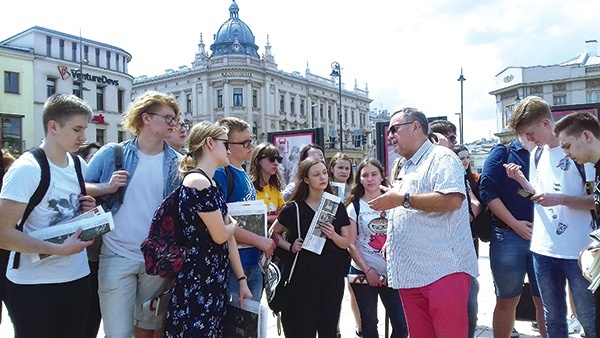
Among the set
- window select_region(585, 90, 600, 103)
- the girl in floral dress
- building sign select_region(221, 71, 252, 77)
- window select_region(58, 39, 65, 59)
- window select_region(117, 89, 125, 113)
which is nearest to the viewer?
the girl in floral dress

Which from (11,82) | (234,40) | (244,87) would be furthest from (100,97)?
(234,40)

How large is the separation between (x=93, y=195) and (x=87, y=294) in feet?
2.20

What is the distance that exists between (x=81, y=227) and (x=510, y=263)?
3.43 metres

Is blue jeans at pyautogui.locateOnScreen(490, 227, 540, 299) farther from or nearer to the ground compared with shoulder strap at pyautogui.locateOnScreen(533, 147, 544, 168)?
nearer to the ground

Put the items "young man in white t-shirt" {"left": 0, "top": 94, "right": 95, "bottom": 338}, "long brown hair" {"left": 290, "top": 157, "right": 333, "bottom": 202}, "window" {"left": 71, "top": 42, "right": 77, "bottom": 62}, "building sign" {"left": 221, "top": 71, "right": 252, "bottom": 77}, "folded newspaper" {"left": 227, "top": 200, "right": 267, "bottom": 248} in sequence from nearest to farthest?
"young man in white t-shirt" {"left": 0, "top": 94, "right": 95, "bottom": 338} < "folded newspaper" {"left": 227, "top": 200, "right": 267, "bottom": 248} < "long brown hair" {"left": 290, "top": 157, "right": 333, "bottom": 202} < "window" {"left": 71, "top": 42, "right": 77, "bottom": 62} < "building sign" {"left": 221, "top": 71, "right": 252, "bottom": 77}

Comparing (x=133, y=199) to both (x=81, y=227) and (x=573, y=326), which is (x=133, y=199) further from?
(x=573, y=326)

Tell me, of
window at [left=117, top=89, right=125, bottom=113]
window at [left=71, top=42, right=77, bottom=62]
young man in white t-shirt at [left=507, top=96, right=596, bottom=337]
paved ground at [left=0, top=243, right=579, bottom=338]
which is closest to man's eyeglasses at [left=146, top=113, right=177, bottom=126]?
young man in white t-shirt at [left=507, top=96, right=596, bottom=337]

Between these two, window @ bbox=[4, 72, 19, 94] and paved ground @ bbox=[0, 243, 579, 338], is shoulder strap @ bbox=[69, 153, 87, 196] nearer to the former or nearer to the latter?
paved ground @ bbox=[0, 243, 579, 338]

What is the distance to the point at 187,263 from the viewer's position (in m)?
2.85

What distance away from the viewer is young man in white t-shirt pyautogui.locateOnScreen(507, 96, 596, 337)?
3.24 meters

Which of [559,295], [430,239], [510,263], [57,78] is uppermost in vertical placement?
[57,78]

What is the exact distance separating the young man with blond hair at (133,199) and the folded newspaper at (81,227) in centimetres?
31

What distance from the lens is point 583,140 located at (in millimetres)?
2975

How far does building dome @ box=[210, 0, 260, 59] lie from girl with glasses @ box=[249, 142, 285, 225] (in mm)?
60788
